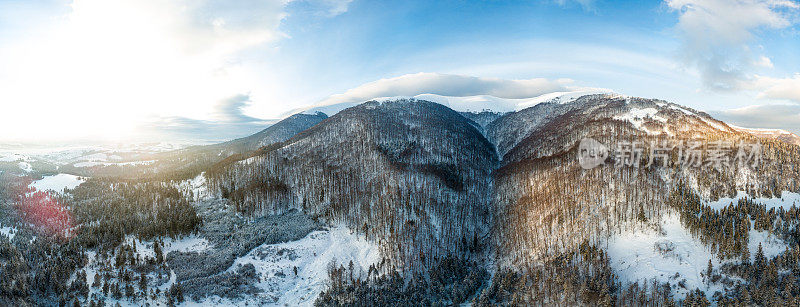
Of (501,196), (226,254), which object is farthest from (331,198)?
(501,196)

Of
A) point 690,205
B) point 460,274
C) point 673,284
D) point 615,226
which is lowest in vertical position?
point 460,274

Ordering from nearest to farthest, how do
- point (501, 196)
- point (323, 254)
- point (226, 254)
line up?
point (226, 254)
point (323, 254)
point (501, 196)

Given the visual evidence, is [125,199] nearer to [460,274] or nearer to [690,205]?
[460,274]

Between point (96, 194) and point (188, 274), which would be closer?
point (188, 274)

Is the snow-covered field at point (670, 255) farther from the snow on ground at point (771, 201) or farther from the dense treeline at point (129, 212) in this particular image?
the dense treeline at point (129, 212)

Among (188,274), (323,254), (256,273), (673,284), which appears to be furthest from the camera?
(323,254)

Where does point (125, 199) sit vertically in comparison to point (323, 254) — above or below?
above
